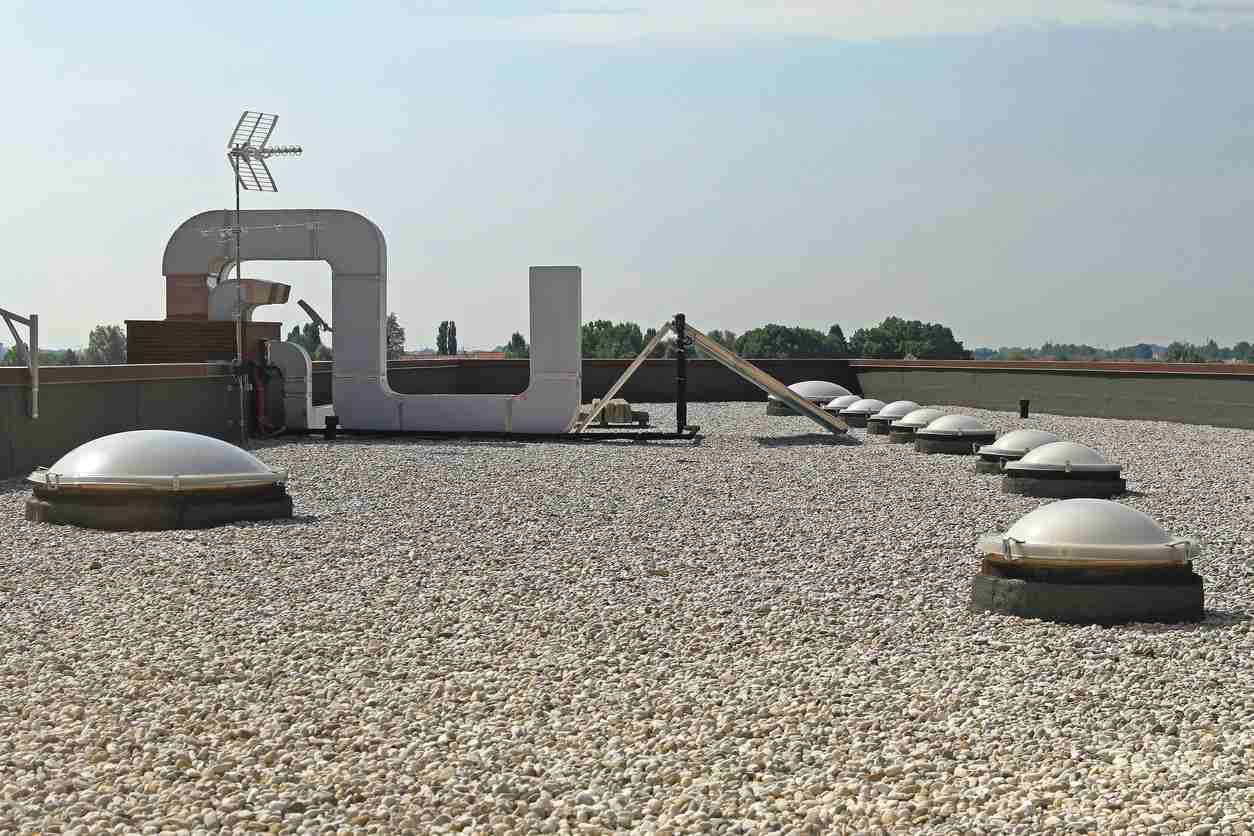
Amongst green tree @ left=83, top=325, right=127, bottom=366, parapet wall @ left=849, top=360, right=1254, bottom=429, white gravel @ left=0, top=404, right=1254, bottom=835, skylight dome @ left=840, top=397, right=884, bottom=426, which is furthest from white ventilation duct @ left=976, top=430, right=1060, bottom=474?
green tree @ left=83, top=325, right=127, bottom=366

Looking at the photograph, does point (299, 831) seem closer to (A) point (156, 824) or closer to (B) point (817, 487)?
(A) point (156, 824)

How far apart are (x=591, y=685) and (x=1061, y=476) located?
10.9 metres

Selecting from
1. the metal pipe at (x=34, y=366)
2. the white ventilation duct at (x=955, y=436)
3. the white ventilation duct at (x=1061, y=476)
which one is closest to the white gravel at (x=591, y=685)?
the white ventilation duct at (x=1061, y=476)

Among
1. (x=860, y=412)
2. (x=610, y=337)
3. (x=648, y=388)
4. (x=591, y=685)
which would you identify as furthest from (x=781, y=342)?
(x=591, y=685)

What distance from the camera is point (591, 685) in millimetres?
7336

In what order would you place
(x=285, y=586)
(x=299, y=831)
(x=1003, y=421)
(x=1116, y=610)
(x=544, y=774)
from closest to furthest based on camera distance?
(x=299, y=831)
(x=544, y=774)
(x=1116, y=610)
(x=285, y=586)
(x=1003, y=421)

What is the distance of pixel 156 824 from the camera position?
5.36 m

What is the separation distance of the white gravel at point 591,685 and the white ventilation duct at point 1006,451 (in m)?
5.13

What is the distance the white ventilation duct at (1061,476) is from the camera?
16.7 m

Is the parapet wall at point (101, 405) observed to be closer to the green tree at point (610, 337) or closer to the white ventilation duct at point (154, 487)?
the white ventilation duct at point (154, 487)

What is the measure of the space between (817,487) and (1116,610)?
8174 millimetres

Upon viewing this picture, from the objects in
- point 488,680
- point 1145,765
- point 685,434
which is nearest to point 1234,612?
point 1145,765

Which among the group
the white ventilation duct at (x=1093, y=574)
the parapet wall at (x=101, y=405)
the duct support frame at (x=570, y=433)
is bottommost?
the white ventilation duct at (x=1093, y=574)

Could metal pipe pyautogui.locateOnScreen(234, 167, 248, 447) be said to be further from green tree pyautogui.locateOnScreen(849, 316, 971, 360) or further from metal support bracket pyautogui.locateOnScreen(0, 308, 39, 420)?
green tree pyautogui.locateOnScreen(849, 316, 971, 360)
